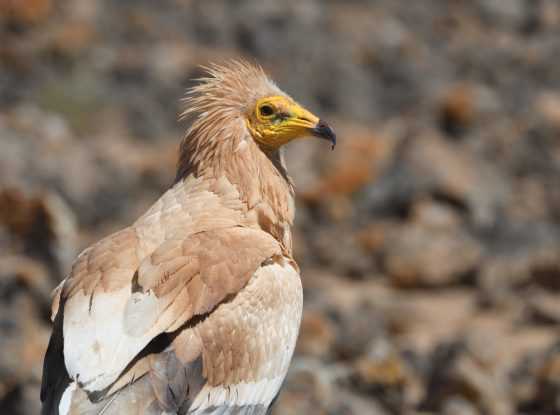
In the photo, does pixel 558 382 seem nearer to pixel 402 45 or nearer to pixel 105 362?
pixel 105 362

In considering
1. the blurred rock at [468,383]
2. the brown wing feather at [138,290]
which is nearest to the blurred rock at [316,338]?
the blurred rock at [468,383]

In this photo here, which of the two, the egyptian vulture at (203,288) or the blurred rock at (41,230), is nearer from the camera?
the egyptian vulture at (203,288)

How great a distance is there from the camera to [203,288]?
6031mm

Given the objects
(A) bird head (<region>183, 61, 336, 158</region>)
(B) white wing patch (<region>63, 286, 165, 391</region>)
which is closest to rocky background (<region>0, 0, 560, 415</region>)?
(A) bird head (<region>183, 61, 336, 158</region>)

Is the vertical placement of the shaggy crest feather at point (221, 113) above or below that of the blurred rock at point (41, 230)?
above

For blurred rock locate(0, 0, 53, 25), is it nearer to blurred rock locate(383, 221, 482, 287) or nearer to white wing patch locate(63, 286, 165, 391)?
blurred rock locate(383, 221, 482, 287)

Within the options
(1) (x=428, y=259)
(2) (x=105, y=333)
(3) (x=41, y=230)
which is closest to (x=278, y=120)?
(2) (x=105, y=333)

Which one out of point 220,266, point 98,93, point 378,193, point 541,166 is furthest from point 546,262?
point 98,93

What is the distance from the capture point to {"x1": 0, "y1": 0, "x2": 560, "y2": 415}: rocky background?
988 centimetres

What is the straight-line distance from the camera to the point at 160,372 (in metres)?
5.70

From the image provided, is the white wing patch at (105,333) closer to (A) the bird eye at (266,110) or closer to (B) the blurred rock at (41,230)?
(A) the bird eye at (266,110)

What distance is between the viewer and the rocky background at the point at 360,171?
9.88 metres

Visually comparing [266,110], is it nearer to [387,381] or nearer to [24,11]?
[387,381]

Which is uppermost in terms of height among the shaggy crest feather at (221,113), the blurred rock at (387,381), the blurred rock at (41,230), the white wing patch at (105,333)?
the shaggy crest feather at (221,113)
